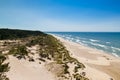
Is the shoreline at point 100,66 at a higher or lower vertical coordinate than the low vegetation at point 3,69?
lower

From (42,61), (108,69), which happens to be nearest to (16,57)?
(42,61)

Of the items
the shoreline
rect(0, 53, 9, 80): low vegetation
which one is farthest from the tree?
the shoreline

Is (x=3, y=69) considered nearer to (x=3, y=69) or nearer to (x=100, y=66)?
(x=3, y=69)

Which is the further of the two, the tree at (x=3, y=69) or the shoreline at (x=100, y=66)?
the shoreline at (x=100, y=66)

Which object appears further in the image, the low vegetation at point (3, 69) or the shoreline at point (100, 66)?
the shoreline at point (100, 66)

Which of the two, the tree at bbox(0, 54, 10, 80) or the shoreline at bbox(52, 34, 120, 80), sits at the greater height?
the tree at bbox(0, 54, 10, 80)

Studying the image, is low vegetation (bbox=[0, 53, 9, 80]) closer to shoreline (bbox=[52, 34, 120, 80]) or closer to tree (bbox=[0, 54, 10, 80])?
tree (bbox=[0, 54, 10, 80])

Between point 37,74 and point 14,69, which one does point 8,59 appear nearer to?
point 14,69

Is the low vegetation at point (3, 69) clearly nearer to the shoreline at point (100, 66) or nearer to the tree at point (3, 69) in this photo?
the tree at point (3, 69)

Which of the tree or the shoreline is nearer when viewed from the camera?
the tree

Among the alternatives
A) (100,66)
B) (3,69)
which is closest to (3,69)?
(3,69)

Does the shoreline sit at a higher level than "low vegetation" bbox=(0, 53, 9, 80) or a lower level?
lower

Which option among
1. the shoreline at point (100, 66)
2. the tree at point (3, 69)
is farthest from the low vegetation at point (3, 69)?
the shoreline at point (100, 66)
